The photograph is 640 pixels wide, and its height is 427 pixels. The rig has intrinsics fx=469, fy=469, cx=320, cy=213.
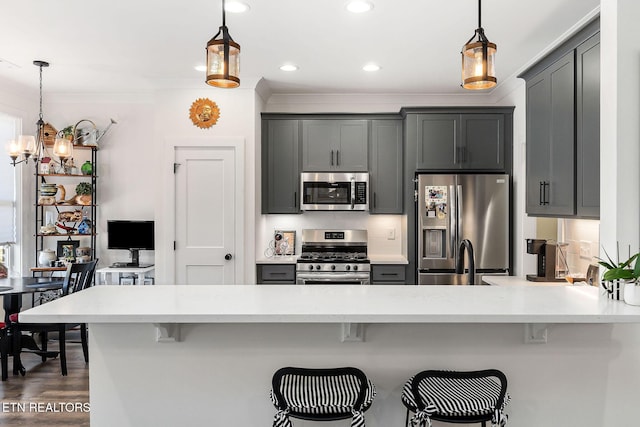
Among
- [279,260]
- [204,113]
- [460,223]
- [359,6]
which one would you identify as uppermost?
[359,6]

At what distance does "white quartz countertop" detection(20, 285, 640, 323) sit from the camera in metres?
1.74

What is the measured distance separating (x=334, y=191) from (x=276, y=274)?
101 cm

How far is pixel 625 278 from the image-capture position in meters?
1.89

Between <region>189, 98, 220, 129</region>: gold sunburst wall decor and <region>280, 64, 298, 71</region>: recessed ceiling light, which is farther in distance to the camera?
<region>189, 98, 220, 129</region>: gold sunburst wall decor

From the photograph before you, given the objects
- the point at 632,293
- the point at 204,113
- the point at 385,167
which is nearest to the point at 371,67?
the point at 385,167

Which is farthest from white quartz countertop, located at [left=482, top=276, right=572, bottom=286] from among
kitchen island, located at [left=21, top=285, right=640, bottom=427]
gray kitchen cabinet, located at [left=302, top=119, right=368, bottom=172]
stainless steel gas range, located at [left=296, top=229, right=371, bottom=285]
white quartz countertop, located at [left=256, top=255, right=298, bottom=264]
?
white quartz countertop, located at [left=256, top=255, right=298, bottom=264]

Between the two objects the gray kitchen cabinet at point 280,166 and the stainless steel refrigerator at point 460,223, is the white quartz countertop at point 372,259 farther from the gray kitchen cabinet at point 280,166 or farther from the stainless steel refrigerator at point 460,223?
the gray kitchen cabinet at point 280,166

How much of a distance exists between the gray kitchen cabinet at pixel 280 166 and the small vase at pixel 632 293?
3.26 metres

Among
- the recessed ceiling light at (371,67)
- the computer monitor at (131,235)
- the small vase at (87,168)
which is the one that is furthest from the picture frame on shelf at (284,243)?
the small vase at (87,168)

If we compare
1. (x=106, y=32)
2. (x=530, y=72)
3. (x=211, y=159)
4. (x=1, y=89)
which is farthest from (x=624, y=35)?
(x=1, y=89)

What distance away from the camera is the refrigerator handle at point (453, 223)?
14.0 ft

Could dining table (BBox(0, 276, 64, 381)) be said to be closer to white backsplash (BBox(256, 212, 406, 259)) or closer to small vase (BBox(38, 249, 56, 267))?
small vase (BBox(38, 249, 56, 267))

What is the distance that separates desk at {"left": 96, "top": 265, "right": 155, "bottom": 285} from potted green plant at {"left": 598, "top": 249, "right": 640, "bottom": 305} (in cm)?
398

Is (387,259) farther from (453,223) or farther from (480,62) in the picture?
(480,62)
